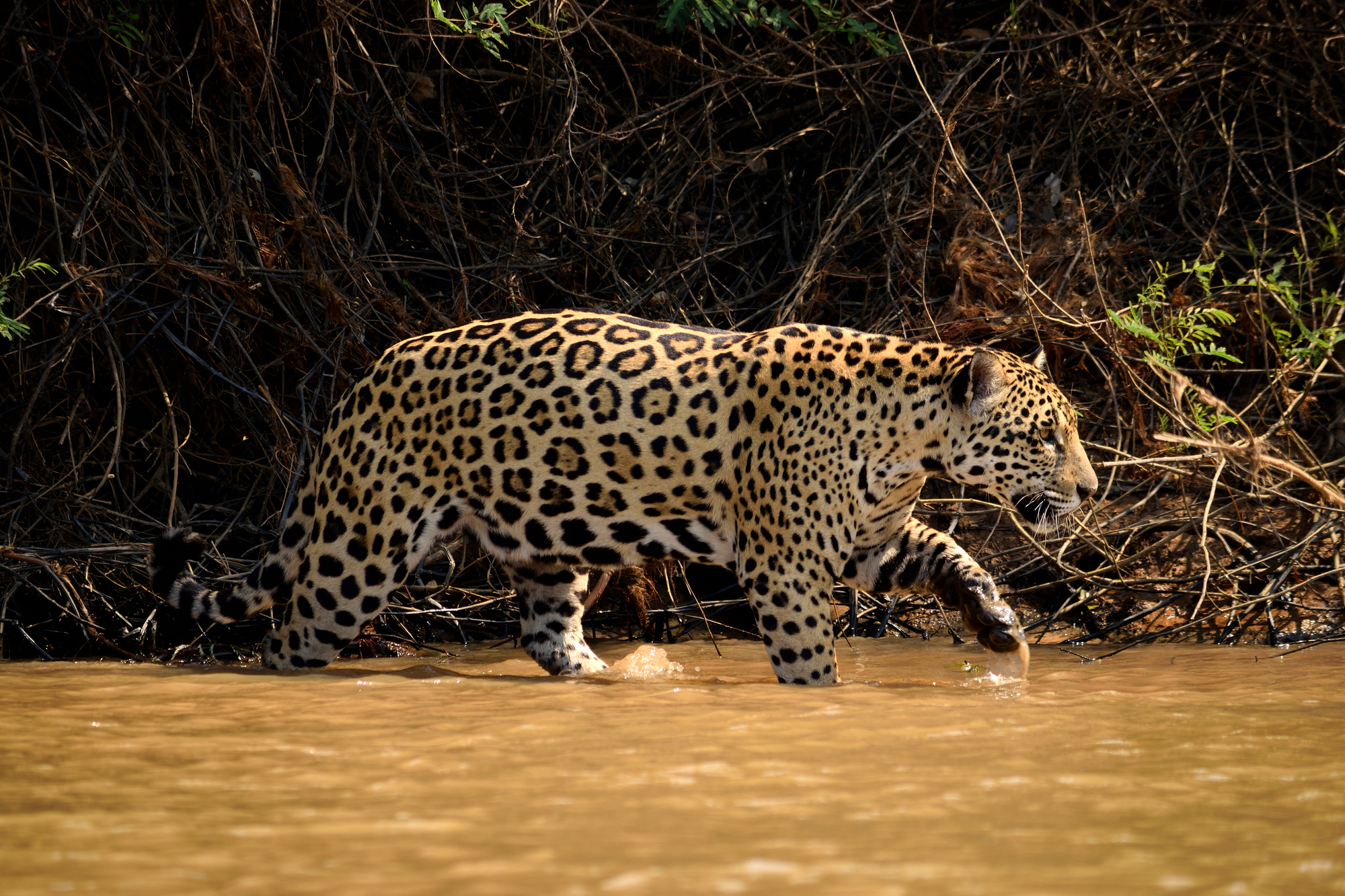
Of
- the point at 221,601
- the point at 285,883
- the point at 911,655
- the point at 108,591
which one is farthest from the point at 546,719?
the point at 108,591

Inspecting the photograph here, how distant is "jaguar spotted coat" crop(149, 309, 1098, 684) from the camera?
4.99 metres

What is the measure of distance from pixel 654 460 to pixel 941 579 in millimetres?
1227

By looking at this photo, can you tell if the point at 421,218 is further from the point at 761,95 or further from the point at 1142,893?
the point at 1142,893

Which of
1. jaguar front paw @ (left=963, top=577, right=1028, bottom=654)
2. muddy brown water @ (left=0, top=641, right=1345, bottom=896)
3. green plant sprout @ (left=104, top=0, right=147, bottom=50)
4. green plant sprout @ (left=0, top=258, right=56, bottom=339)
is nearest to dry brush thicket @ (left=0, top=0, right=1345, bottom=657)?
green plant sprout @ (left=104, top=0, right=147, bottom=50)

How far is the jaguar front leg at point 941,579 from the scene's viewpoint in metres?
4.99

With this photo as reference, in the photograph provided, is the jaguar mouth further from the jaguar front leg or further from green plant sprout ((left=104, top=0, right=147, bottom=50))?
green plant sprout ((left=104, top=0, right=147, bottom=50))

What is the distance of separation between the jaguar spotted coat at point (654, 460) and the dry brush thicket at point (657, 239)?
84cm

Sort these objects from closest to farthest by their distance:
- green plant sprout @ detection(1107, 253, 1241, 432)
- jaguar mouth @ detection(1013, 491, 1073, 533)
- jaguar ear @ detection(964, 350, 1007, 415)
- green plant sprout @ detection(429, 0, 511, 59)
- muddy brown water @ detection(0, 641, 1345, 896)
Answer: muddy brown water @ detection(0, 641, 1345, 896) < jaguar ear @ detection(964, 350, 1007, 415) < jaguar mouth @ detection(1013, 491, 1073, 533) < green plant sprout @ detection(1107, 253, 1241, 432) < green plant sprout @ detection(429, 0, 511, 59)

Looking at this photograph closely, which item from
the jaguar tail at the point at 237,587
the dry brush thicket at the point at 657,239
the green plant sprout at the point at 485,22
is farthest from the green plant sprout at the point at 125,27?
the jaguar tail at the point at 237,587

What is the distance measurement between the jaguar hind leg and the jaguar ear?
1.83m

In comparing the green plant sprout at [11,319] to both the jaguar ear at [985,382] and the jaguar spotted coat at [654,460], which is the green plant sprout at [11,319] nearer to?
the jaguar spotted coat at [654,460]

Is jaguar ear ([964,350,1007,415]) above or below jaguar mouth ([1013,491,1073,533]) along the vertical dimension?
above

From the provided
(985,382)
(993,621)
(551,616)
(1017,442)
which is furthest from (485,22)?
(993,621)

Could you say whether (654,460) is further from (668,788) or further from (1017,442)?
(668,788)
